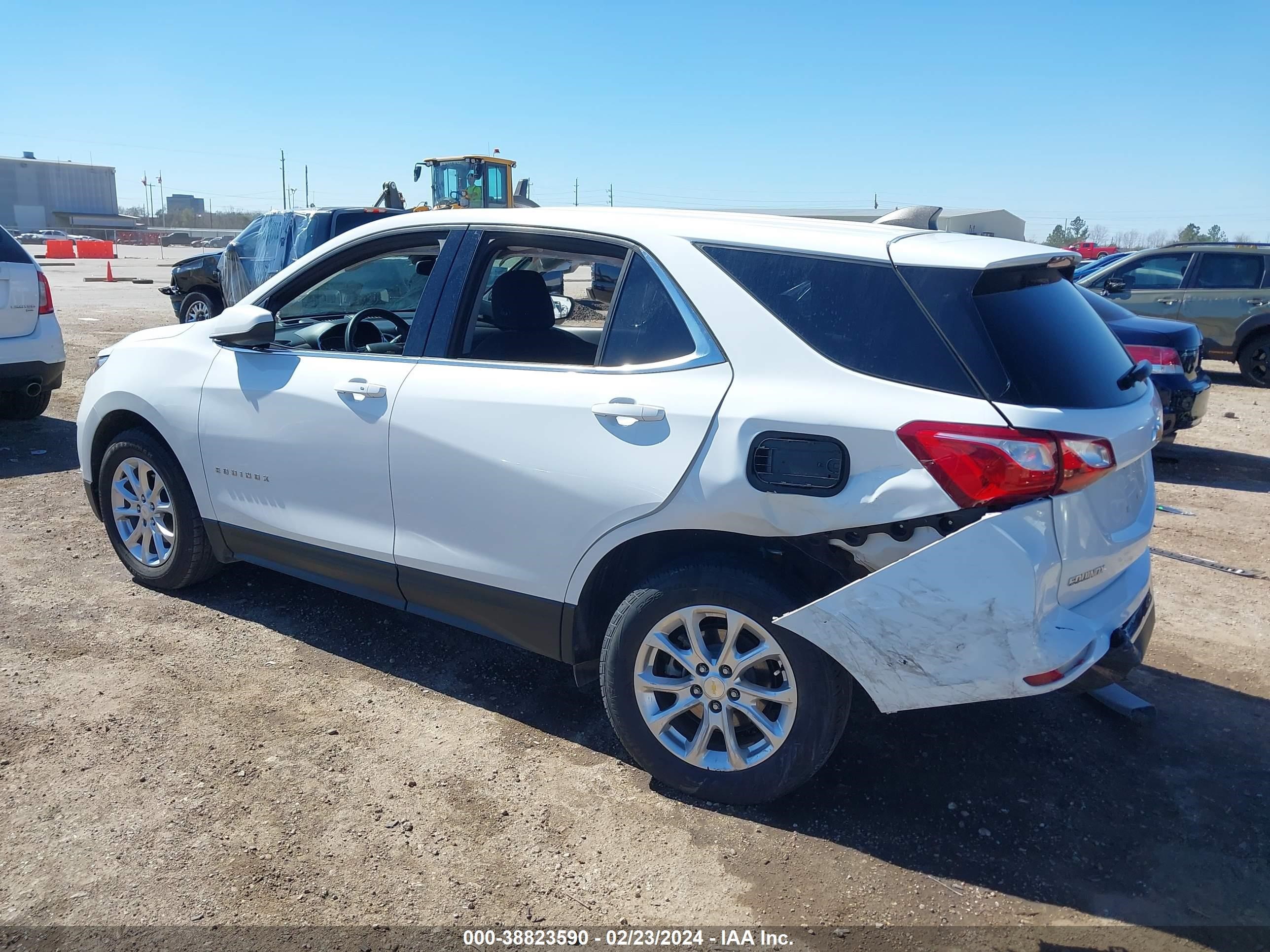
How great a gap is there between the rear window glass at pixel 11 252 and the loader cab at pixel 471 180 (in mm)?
14550

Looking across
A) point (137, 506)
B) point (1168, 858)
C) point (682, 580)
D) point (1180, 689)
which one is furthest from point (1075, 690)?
point (137, 506)

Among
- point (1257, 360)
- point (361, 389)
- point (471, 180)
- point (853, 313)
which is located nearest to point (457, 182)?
point (471, 180)

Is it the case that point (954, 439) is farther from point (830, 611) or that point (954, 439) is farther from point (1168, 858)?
point (1168, 858)

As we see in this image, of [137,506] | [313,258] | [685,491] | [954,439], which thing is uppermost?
[313,258]

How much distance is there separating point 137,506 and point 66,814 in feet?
6.65

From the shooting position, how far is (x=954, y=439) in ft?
8.49

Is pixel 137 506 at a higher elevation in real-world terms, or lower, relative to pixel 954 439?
lower

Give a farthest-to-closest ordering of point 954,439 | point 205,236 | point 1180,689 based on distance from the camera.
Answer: point 205,236 → point 1180,689 → point 954,439

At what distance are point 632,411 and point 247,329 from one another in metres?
1.94

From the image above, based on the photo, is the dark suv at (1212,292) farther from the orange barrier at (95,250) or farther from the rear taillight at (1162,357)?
the orange barrier at (95,250)

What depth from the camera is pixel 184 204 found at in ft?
441

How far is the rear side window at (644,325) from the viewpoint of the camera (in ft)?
10.2

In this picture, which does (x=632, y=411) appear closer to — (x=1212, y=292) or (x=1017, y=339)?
(x=1017, y=339)

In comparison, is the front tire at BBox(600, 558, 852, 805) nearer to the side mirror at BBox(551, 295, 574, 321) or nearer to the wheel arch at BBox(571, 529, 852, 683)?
the wheel arch at BBox(571, 529, 852, 683)
